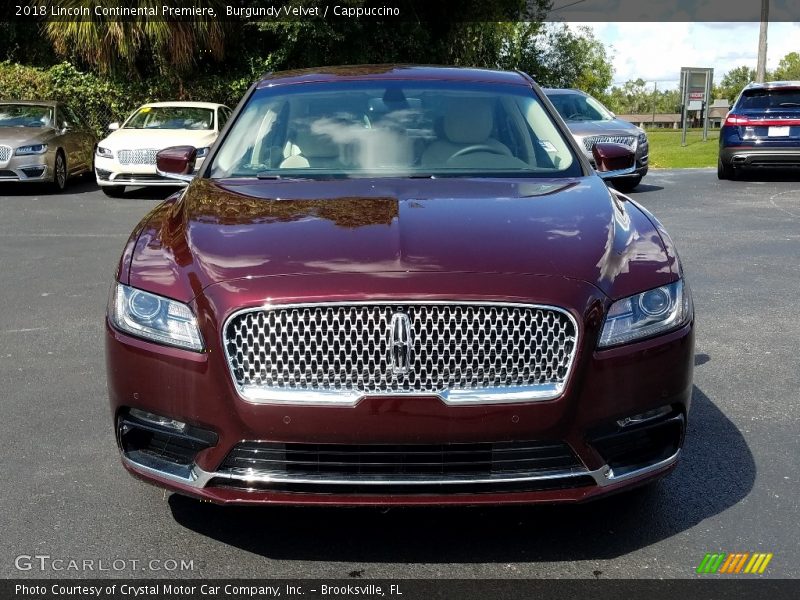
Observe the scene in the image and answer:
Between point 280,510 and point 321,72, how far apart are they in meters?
2.48

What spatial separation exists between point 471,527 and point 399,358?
852 mm

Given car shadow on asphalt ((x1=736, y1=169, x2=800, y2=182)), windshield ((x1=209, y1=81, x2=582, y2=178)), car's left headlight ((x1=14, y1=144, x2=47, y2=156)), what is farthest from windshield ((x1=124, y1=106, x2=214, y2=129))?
windshield ((x1=209, y1=81, x2=582, y2=178))

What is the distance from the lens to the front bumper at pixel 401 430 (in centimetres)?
302

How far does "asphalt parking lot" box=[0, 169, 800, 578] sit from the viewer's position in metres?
3.31

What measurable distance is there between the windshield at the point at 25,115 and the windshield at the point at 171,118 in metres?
1.47

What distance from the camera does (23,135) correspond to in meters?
15.8

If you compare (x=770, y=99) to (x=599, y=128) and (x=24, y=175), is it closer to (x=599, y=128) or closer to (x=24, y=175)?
(x=599, y=128)

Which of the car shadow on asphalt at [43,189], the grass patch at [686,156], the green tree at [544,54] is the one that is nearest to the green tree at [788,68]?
the green tree at [544,54]

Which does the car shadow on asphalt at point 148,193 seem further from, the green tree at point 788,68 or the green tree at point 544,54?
the green tree at point 788,68

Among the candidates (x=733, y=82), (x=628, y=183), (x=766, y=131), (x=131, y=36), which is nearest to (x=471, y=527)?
(x=628, y=183)

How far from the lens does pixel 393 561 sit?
10.9 feet

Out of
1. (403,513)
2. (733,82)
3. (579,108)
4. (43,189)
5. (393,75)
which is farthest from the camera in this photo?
(733,82)

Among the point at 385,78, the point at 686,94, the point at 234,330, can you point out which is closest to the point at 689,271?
the point at 385,78

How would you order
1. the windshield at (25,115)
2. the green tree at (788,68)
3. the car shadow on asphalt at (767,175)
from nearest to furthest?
the windshield at (25,115)
the car shadow on asphalt at (767,175)
the green tree at (788,68)
